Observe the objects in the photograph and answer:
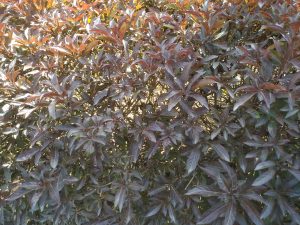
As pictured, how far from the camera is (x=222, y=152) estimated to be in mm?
2223

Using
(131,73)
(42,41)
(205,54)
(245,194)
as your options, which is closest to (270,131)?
(245,194)

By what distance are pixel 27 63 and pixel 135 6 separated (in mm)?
994

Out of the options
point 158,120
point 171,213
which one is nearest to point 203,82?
point 158,120

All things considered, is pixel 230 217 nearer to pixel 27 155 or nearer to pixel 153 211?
pixel 153 211

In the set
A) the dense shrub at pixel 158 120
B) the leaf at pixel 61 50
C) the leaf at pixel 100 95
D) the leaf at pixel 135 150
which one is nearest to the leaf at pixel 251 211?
the dense shrub at pixel 158 120

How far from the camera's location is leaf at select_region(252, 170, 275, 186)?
2127mm

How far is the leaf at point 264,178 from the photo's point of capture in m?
2.13

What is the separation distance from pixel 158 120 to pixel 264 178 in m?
0.67

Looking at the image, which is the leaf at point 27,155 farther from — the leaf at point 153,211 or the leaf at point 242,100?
the leaf at point 242,100

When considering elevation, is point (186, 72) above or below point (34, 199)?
above

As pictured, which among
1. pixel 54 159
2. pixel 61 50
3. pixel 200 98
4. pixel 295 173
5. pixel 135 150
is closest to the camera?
pixel 295 173

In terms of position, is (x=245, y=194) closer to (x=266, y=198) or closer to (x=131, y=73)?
(x=266, y=198)

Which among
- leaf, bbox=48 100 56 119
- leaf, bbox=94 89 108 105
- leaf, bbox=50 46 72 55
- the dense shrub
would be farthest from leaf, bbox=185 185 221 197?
leaf, bbox=50 46 72 55

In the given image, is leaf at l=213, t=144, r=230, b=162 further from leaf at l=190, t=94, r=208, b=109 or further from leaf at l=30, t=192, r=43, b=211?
leaf at l=30, t=192, r=43, b=211
